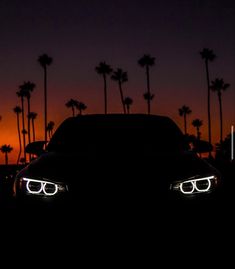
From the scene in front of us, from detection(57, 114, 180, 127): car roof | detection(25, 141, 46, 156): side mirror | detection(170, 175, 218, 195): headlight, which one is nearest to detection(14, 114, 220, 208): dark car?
detection(170, 175, 218, 195): headlight

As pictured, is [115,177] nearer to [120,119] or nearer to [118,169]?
[118,169]

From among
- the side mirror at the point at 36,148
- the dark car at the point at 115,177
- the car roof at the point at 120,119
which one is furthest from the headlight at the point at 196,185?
the side mirror at the point at 36,148

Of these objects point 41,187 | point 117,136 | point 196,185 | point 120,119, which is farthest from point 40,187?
point 120,119

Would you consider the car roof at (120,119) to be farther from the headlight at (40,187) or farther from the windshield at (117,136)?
the headlight at (40,187)

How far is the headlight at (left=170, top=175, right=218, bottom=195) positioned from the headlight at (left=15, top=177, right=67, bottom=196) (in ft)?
2.87

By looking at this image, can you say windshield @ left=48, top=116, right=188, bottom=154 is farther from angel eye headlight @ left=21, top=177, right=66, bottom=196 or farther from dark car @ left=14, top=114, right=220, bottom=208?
angel eye headlight @ left=21, top=177, right=66, bottom=196

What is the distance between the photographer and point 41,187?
4090mm

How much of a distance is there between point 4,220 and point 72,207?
2.47ft

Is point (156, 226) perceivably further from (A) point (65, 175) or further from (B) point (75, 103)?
(B) point (75, 103)

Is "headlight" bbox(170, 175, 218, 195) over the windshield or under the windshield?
under

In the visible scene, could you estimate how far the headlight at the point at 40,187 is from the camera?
4004 millimetres

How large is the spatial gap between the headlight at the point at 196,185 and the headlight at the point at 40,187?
87cm

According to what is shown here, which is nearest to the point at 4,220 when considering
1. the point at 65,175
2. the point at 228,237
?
the point at 65,175

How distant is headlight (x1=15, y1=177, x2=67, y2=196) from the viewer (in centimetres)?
400
